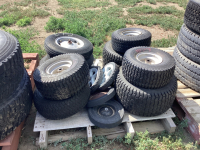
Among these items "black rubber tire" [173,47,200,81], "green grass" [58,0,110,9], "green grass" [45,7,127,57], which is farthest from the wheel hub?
"green grass" [58,0,110,9]

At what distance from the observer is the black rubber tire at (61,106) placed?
3301mm

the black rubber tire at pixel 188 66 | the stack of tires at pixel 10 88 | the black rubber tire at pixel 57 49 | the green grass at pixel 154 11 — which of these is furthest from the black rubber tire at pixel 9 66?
the green grass at pixel 154 11

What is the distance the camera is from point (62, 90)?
315 cm

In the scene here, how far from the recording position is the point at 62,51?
4297mm

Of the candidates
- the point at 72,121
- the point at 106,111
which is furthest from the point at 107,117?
the point at 72,121

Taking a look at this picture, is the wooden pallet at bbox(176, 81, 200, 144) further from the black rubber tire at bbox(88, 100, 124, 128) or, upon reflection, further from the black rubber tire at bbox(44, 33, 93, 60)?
the black rubber tire at bbox(44, 33, 93, 60)

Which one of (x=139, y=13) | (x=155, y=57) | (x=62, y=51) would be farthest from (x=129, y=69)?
(x=139, y=13)

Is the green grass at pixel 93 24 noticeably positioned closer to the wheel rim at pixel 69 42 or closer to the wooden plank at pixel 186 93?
the wheel rim at pixel 69 42

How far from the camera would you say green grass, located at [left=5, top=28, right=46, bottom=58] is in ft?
19.5

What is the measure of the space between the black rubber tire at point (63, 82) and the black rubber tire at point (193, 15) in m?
2.51

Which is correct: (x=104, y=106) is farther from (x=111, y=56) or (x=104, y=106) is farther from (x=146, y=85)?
(x=111, y=56)

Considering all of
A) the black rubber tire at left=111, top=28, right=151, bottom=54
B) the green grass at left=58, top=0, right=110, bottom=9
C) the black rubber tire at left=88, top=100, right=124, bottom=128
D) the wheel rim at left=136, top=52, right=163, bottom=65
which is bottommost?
the black rubber tire at left=88, top=100, right=124, bottom=128

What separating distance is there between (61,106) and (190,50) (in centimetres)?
304

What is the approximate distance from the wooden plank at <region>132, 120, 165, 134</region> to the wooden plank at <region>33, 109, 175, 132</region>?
0.24m
